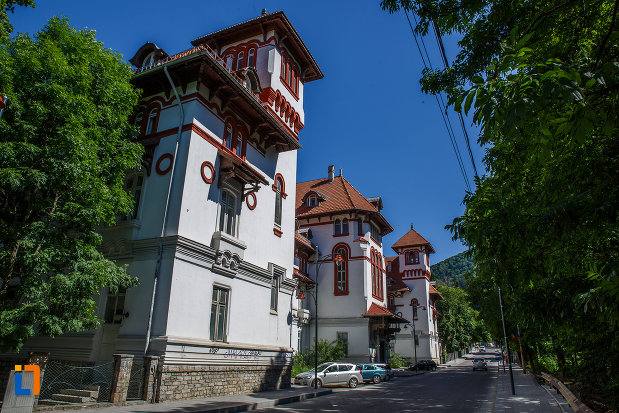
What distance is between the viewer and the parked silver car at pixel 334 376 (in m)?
23.0

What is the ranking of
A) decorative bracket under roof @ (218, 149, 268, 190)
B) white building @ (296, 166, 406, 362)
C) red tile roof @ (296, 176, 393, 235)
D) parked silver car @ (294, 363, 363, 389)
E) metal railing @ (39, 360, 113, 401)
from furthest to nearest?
red tile roof @ (296, 176, 393, 235) → white building @ (296, 166, 406, 362) → parked silver car @ (294, 363, 363, 389) → decorative bracket under roof @ (218, 149, 268, 190) → metal railing @ (39, 360, 113, 401)

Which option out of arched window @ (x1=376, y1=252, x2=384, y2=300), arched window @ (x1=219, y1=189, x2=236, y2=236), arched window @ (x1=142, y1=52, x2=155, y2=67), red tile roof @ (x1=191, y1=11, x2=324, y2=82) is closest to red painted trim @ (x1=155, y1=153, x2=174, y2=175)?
arched window @ (x1=219, y1=189, x2=236, y2=236)

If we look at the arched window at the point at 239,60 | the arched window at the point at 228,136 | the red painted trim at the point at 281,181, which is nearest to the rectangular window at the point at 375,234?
the red painted trim at the point at 281,181

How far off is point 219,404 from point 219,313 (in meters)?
3.83

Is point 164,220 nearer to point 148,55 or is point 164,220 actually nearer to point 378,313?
point 148,55

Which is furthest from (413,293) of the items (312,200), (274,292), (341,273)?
(274,292)

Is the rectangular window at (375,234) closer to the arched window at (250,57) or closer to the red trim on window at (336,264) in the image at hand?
the red trim on window at (336,264)

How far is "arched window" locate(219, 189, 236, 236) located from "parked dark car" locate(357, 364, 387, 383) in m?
16.5

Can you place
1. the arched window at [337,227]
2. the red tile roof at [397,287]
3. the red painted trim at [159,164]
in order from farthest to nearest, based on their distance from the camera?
the red tile roof at [397,287], the arched window at [337,227], the red painted trim at [159,164]

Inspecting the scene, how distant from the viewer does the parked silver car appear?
2303cm

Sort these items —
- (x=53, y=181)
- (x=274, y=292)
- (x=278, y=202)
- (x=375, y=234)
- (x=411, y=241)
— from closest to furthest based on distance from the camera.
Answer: (x=53, y=181)
(x=274, y=292)
(x=278, y=202)
(x=375, y=234)
(x=411, y=241)

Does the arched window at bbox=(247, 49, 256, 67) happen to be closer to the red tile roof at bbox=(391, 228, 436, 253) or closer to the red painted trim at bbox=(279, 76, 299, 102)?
the red painted trim at bbox=(279, 76, 299, 102)

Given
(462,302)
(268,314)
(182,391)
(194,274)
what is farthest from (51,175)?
(462,302)

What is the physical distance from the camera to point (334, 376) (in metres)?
23.7
